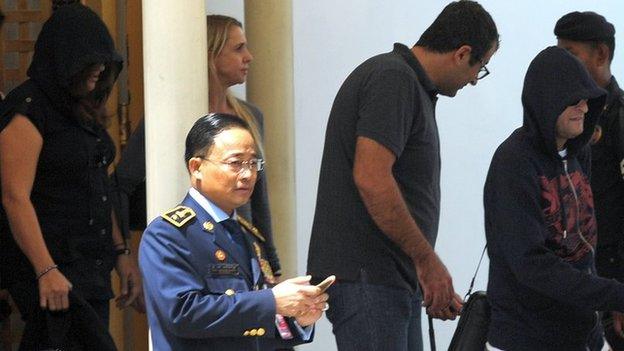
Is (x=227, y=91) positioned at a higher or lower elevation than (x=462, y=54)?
lower

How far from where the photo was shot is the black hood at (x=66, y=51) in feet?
17.2

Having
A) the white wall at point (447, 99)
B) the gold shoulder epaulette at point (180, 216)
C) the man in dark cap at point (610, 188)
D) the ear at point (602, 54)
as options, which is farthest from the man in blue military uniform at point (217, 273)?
the white wall at point (447, 99)

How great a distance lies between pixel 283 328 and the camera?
153 inches

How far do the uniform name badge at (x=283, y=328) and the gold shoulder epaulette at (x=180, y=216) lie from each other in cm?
34

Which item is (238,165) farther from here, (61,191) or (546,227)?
(61,191)

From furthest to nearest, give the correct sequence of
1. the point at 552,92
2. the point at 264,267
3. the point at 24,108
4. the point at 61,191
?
the point at 61,191 → the point at 24,108 → the point at 552,92 → the point at 264,267

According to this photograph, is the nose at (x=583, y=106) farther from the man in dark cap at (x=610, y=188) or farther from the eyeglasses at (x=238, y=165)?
the eyeglasses at (x=238, y=165)


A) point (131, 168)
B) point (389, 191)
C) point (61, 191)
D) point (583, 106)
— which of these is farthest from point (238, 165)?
point (583, 106)

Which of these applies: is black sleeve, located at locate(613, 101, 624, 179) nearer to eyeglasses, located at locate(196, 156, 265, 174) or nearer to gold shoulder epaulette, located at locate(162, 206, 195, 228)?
eyeglasses, located at locate(196, 156, 265, 174)

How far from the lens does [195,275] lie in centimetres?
377

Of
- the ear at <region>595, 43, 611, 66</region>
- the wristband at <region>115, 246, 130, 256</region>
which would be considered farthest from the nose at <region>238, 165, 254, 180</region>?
the ear at <region>595, 43, 611, 66</region>

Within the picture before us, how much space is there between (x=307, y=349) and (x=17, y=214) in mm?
2729

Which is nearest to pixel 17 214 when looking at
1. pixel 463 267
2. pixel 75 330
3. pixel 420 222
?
pixel 75 330

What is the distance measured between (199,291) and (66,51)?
1.76m
